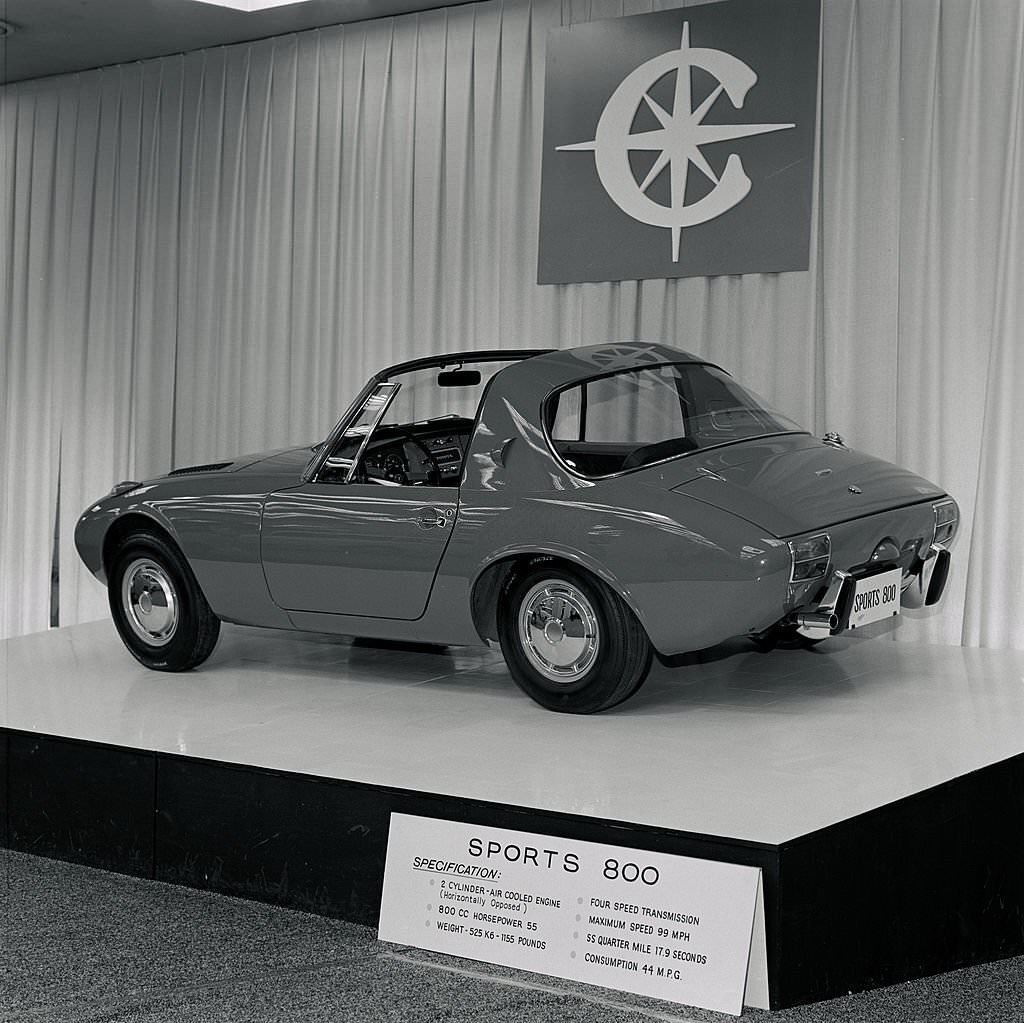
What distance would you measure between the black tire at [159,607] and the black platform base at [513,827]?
2.92 ft

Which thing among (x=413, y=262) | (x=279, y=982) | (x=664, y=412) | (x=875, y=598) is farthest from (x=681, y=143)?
(x=279, y=982)

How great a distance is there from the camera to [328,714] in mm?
4492

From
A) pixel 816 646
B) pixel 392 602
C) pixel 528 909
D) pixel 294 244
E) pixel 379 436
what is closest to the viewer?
pixel 528 909

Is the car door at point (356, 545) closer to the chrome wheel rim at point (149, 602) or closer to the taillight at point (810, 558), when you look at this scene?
the chrome wheel rim at point (149, 602)

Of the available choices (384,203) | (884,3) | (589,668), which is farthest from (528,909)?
(384,203)

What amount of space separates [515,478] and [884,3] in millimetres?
3006

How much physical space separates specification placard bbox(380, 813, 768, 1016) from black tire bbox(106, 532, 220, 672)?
6.04 ft

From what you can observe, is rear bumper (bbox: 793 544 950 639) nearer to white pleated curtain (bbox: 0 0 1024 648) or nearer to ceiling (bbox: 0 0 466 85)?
white pleated curtain (bbox: 0 0 1024 648)

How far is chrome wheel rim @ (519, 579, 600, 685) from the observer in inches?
168

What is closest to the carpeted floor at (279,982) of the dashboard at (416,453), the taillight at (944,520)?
the taillight at (944,520)

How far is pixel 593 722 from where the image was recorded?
4.27m

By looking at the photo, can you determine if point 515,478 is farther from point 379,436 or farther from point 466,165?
point 466,165

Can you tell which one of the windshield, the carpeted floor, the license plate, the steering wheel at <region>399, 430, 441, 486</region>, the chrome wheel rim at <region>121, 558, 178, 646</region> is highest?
the windshield

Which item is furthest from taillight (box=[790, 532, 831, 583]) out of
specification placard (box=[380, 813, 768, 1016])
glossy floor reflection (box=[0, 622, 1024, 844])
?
specification placard (box=[380, 813, 768, 1016])
